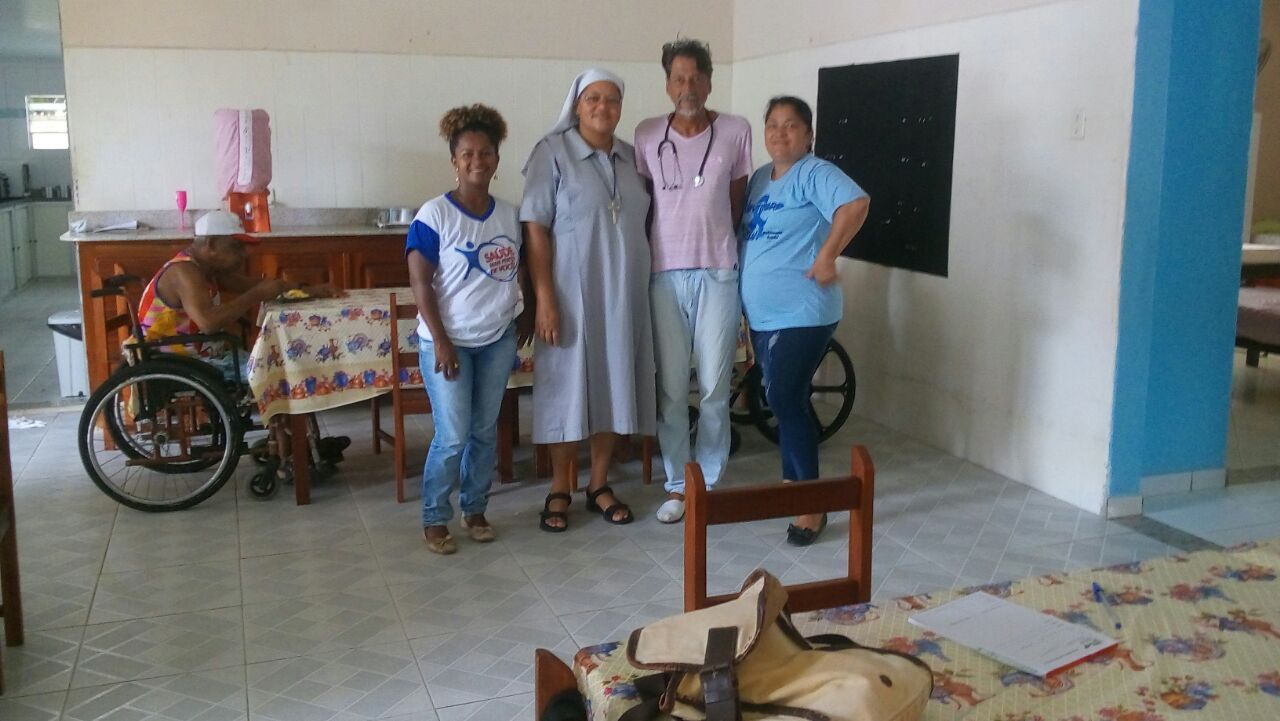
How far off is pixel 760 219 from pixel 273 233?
276 centimetres

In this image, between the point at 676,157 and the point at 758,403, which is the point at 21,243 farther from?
the point at 676,157

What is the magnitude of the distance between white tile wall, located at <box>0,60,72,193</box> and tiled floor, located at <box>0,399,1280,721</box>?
712 cm

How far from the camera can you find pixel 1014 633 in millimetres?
1539

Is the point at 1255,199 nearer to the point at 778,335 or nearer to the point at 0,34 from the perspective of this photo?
the point at 778,335

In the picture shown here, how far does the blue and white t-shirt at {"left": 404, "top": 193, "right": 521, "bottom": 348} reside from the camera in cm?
338

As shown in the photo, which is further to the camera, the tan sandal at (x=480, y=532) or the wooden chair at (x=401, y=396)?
the wooden chair at (x=401, y=396)

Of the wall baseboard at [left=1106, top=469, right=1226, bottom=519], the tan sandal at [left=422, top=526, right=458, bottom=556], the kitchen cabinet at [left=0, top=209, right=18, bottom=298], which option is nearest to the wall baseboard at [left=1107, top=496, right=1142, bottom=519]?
the wall baseboard at [left=1106, top=469, right=1226, bottom=519]

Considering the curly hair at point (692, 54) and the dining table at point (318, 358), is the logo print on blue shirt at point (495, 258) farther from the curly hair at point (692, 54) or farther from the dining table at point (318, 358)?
the curly hair at point (692, 54)

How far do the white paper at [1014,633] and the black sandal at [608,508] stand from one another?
2317 millimetres

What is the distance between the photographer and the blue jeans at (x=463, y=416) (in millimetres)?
3471

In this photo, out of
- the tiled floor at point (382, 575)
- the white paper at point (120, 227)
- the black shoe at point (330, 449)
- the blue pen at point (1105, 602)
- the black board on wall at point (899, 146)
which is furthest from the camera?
the white paper at point (120, 227)

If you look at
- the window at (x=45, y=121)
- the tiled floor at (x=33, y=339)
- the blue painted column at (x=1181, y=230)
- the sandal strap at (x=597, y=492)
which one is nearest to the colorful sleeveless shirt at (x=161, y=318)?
the sandal strap at (x=597, y=492)

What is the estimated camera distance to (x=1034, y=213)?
13.5 feet

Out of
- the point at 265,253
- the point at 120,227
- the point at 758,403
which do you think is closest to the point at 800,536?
the point at 758,403
